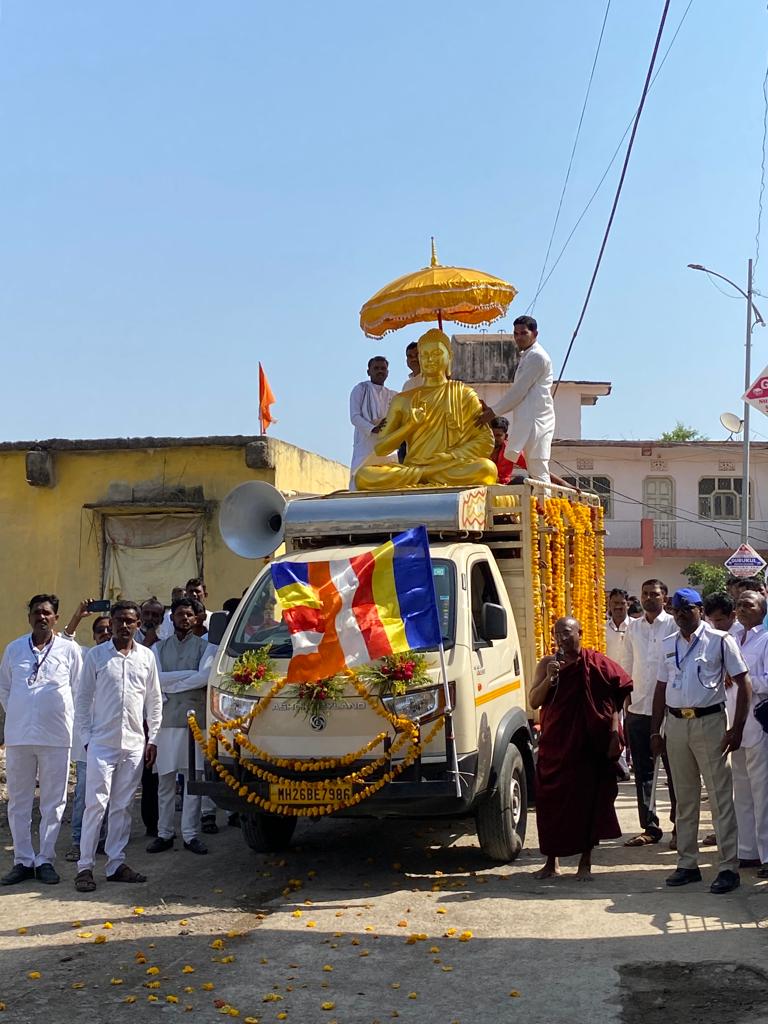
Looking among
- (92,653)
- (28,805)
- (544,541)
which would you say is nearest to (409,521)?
(544,541)

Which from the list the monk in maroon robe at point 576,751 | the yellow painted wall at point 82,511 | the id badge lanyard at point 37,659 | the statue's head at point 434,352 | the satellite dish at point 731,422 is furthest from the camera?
the satellite dish at point 731,422

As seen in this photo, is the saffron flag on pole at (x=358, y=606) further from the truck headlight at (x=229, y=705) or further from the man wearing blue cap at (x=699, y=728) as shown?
the man wearing blue cap at (x=699, y=728)

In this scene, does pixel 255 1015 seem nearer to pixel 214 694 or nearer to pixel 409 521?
pixel 214 694

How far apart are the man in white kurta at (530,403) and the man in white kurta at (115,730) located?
4.55 metres

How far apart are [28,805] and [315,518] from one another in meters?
2.88

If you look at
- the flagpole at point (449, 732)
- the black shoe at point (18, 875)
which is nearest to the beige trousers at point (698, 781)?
the flagpole at point (449, 732)

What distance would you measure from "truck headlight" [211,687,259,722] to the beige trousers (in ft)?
9.11

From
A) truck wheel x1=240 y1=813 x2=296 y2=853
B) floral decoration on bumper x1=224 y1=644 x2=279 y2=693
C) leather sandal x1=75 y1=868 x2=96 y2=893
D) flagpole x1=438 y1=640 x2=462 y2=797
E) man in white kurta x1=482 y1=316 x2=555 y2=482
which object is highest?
man in white kurta x1=482 y1=316 x2=555 y2=482

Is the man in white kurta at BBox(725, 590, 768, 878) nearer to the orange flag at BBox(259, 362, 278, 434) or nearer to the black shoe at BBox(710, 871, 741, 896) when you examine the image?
the black shoe at BBox(710, 871, 741, 896)

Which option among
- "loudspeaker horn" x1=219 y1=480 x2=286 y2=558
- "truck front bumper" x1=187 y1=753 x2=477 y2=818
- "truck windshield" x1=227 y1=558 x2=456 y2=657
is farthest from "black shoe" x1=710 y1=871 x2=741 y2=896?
"loudspeaker horn" x1=219 y1=480 x2=286 y2=558

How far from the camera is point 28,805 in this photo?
8.04m

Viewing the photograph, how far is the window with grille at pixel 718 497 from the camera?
40.9 meters

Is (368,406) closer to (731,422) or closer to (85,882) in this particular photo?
(85,882)

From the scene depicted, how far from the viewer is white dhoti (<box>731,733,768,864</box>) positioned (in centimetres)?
785
